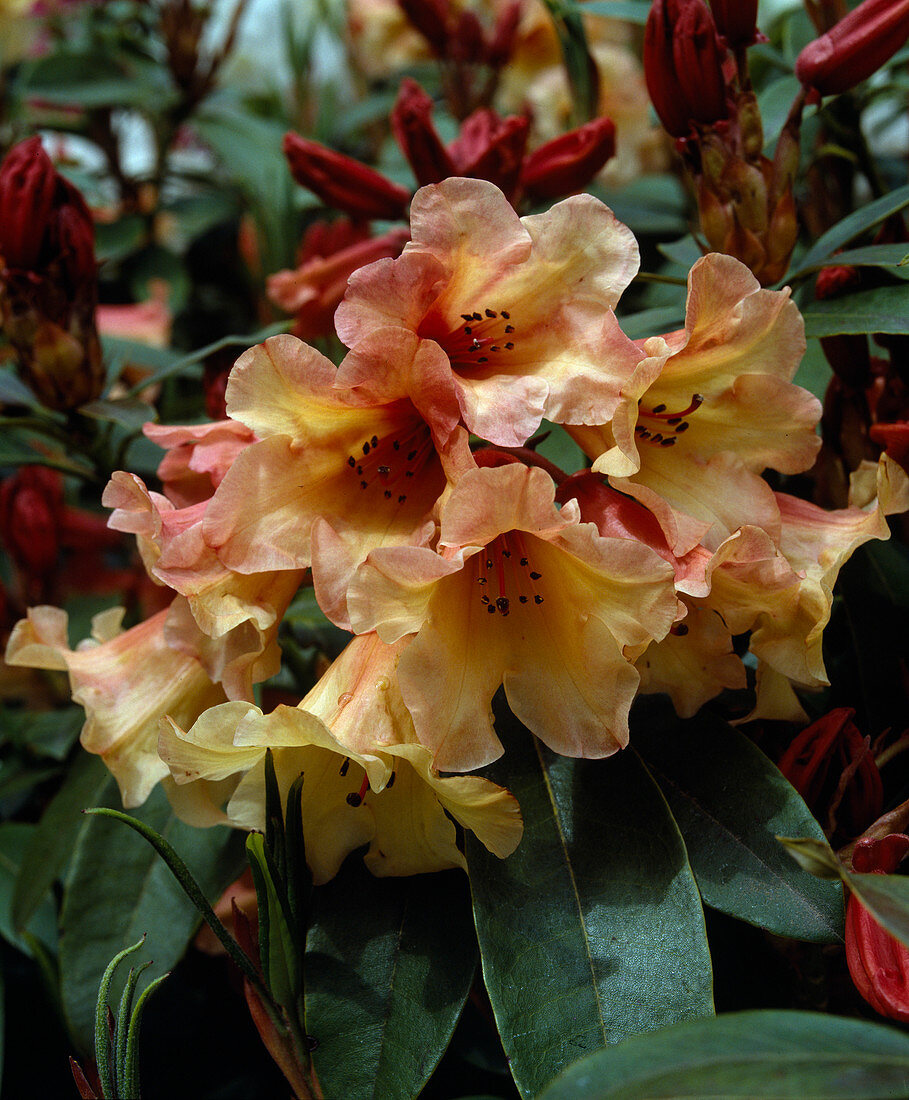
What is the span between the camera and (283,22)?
2000mm

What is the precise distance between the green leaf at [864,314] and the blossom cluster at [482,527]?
0.43 feet

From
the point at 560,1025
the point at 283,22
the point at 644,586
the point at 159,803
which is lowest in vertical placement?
the point at 159,803

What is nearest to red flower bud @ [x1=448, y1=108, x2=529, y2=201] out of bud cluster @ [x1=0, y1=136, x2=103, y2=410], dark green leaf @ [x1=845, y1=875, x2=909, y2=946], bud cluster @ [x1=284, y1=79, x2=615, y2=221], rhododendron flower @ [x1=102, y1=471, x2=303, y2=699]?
bud cluster @ [x1=284, y1=79, x2=615, y2=221]

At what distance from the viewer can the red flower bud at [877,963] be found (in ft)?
1.66

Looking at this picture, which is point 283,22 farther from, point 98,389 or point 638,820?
point 638,820

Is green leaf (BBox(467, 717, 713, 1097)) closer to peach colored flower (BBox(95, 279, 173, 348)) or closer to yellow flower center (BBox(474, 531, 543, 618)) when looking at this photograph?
yellow flower center (BBox(474, 531, 543, 618))

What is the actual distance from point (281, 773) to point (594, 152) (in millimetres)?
703

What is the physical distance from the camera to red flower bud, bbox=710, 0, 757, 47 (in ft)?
2.55

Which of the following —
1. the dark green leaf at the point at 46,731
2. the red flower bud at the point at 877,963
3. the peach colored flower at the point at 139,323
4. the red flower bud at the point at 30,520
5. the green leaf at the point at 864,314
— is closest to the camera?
the red flower bud at the point at 877,963

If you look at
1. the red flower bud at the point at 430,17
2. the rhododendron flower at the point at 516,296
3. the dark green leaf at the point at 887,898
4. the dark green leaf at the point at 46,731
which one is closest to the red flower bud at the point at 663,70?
the rhododendron flower at the point at 516,296

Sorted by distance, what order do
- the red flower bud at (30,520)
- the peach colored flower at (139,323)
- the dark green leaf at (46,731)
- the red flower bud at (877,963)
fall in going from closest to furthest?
the red flower bud at (877,963)
the dark green leaf at (46,731)
the red flower bud at (30,520)
the peach colored flower at (139,323)

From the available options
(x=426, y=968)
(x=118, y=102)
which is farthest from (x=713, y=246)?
(x=118, y=102)

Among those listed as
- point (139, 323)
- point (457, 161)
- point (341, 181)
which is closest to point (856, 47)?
point (457, 161)

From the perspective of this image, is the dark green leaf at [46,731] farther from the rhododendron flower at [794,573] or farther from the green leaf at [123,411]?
the rhododendron flower at [794,573]
